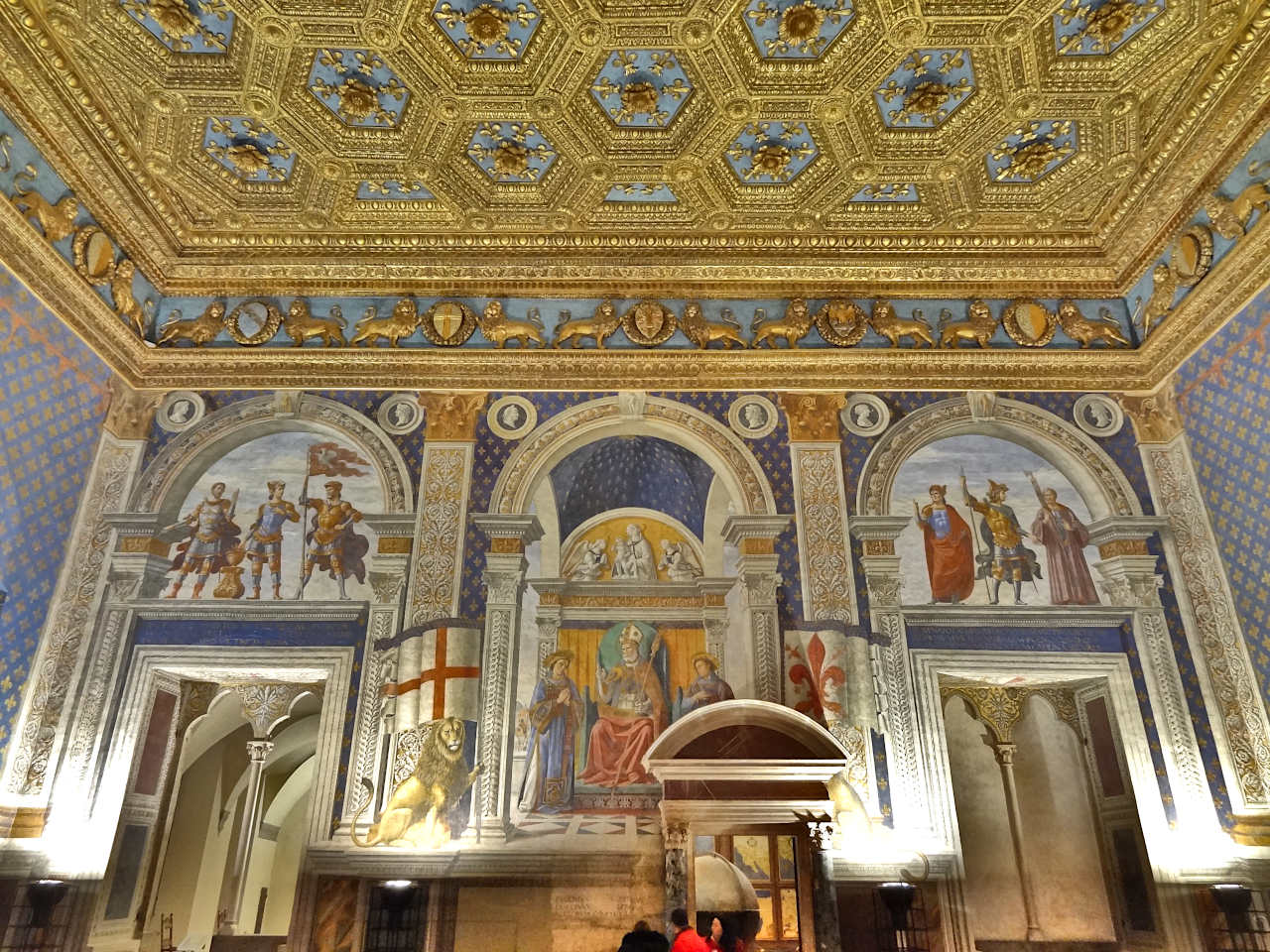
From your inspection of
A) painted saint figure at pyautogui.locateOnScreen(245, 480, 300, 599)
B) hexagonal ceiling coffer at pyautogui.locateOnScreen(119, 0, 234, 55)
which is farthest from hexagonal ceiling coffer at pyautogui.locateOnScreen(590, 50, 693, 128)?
painted saint figure at pyautogui.locateOnScreen(245, 480, 300, 599)

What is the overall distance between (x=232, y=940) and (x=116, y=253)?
813 cm

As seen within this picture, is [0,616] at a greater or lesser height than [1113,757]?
greater

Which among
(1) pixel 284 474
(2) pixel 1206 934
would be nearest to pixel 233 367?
(1) pixel 284 474

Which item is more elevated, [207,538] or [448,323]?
[448,323]

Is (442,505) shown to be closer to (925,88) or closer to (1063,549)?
(925,88)

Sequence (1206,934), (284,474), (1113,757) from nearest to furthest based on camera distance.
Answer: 1. (1206,934)
2. (1113,757)
3. (284,474)

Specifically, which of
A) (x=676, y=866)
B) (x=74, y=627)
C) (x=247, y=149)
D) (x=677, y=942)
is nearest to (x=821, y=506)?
(x=676, y=866)

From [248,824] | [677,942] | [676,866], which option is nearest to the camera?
[677,942]

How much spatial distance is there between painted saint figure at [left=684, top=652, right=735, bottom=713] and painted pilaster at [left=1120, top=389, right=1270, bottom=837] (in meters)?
4.83

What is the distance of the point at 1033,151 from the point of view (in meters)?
9.06

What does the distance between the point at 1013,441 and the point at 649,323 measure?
14.8 ft

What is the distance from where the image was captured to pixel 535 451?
9.72 meters

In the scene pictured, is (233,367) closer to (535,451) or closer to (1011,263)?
(535,451)

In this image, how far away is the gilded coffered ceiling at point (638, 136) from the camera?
25.2 ft
